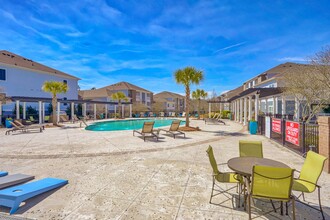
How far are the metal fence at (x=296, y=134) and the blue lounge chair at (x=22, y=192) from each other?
789cm

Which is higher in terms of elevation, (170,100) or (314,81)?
(170,100)

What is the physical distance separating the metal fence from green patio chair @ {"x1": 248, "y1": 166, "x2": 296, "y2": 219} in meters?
4.88

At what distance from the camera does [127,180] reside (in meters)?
4.74

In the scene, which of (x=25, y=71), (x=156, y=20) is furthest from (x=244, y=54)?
(x=25, y=71)

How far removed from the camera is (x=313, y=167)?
10.6 feet

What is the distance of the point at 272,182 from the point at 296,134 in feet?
20.2

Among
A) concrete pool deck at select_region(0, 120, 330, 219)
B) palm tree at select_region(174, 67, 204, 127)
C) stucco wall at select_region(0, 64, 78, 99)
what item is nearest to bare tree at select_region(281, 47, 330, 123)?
palm tree at select_region(174, 67, 204, 127)

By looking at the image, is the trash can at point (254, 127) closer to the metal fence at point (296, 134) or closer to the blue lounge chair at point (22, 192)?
the metal fence at point (296, 134)

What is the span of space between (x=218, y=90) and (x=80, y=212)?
5850cm

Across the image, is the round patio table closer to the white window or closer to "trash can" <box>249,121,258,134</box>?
"trash can" <box>249,121,258,134</box>

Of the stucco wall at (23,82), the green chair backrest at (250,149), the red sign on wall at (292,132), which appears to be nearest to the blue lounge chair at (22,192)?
the green chair backrest at (250,149)

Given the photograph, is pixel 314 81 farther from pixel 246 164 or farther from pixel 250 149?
pixel 246 164

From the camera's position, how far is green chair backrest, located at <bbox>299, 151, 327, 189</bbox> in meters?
3.05

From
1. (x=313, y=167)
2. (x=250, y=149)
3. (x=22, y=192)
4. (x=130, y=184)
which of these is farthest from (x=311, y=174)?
(x=22, y=192)
